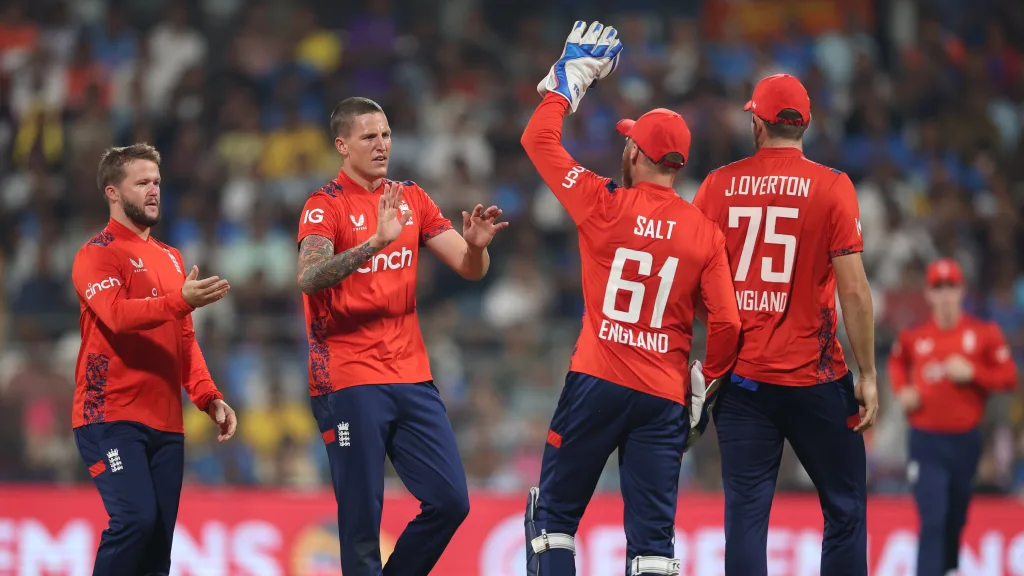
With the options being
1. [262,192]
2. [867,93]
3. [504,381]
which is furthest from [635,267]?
[867,93]

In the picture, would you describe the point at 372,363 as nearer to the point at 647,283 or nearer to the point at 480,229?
the point at 480,229

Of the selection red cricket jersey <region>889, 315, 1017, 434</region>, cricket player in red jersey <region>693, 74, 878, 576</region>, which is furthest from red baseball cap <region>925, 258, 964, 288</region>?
cricket player in red jersey <region>693, 74, 878, 576</region>

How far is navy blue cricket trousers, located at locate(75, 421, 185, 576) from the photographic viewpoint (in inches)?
248

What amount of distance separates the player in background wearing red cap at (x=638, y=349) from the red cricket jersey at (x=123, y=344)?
2.08 meters

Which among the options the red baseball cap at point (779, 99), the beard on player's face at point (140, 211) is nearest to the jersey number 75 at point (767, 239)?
the red baseball cap at point (779, 99)

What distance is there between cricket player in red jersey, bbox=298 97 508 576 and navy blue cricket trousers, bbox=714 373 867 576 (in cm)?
140

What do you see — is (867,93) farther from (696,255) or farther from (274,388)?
(696,255)

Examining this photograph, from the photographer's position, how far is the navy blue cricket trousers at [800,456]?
630 cm

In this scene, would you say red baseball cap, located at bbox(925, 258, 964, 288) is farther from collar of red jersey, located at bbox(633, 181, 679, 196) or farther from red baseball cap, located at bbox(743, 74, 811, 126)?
collar of red jersey, located at bbox(633, 181, 679, 196)

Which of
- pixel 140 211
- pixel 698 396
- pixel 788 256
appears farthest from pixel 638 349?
pixel 140 211

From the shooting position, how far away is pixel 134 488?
6.35 meters

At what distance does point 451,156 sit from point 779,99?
333 inches

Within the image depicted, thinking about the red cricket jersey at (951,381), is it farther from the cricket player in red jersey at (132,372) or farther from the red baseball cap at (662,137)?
the cricket player in red jersey at (132,372)

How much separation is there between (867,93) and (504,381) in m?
6.60
